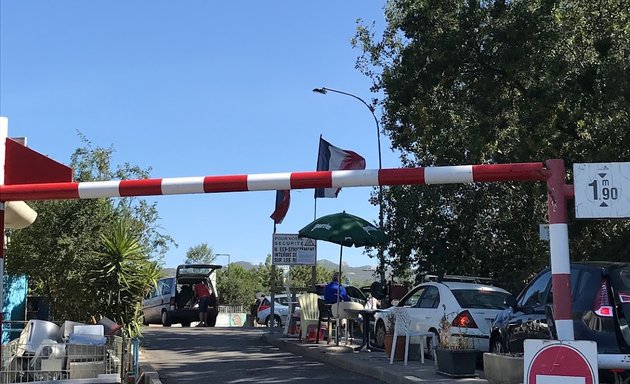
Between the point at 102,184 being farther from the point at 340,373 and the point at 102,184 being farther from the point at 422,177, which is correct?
the point at 340,373

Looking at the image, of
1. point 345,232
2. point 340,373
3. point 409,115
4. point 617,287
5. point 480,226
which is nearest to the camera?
point 617,287

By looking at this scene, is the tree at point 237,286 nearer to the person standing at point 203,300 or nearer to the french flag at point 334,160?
the person standing at point 203,300

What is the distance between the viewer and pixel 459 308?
11.5 meters

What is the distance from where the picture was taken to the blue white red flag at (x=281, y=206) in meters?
22.2

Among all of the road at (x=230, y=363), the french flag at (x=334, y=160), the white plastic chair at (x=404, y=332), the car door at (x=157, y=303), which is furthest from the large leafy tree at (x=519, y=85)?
the car door at (x=157, y=303)

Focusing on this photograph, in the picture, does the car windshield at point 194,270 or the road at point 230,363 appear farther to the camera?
the car windshield at point 194,270

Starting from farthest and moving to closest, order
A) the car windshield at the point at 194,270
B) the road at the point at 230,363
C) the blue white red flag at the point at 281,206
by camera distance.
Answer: the car windshield at the point at 194,270 → the blue white red flag at the point at 281,206 → the road at the point at 230,363

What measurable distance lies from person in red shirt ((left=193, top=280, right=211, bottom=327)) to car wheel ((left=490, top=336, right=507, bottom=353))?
16.6 meters

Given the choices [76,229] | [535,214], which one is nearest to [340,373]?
[76,229]

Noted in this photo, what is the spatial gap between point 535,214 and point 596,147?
869 centimetres

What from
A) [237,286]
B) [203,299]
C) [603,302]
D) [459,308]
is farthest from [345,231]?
[237,286]

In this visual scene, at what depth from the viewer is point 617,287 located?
6711 millimetres

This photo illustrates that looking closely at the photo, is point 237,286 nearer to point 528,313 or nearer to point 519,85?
point 519,85

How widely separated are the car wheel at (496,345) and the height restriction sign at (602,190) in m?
4.99
